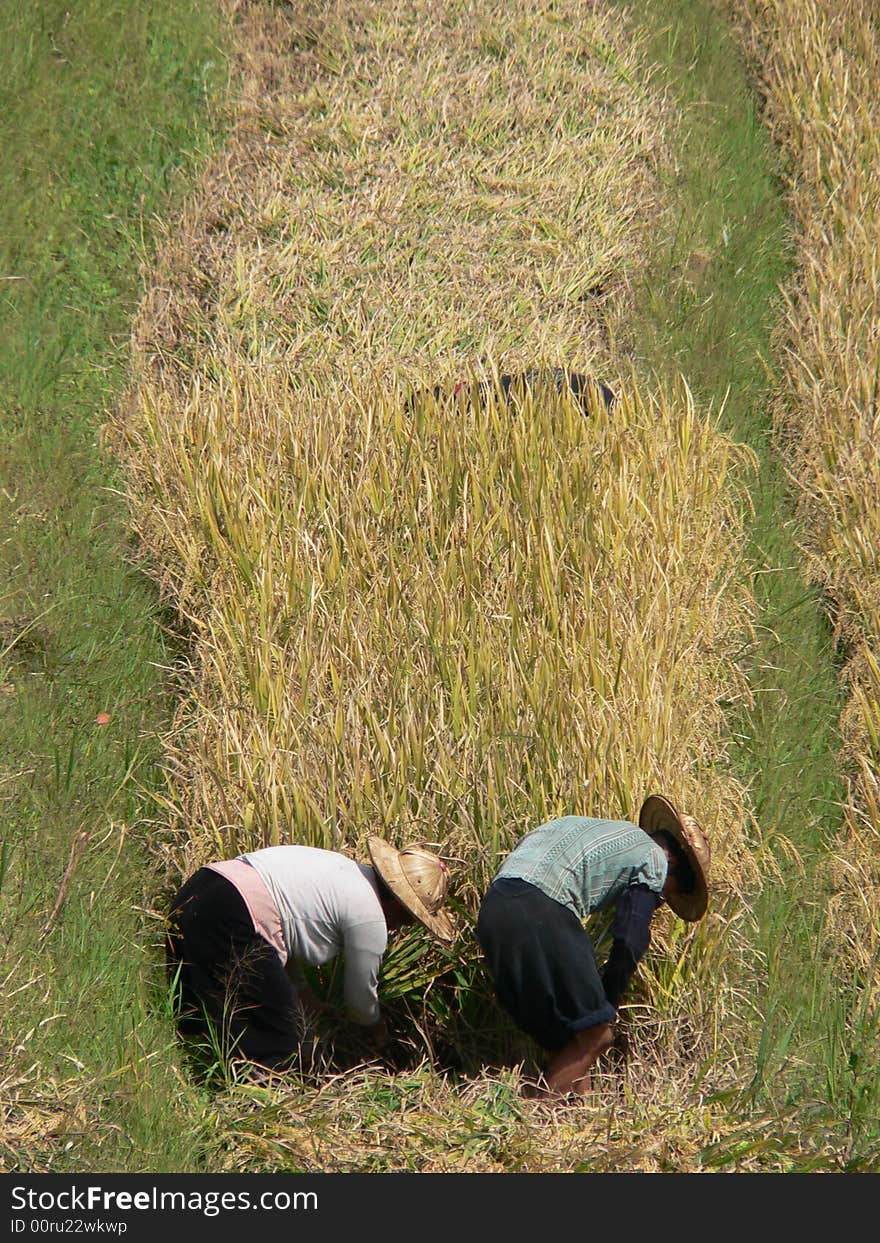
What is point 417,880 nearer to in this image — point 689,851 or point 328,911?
point 328,911

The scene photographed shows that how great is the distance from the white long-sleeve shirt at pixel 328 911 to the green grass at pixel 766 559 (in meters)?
1.00

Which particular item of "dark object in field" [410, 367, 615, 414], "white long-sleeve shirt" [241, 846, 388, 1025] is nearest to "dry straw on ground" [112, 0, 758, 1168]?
"dark object in field" [410, 367, 615, 414]

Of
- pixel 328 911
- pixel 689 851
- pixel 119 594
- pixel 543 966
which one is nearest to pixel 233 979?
pixel 328 911

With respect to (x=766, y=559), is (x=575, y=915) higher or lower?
lower

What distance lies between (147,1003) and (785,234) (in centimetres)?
548

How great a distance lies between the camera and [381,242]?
23.4ft

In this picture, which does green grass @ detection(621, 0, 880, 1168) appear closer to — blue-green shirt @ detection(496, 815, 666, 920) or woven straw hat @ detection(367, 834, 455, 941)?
blue-green shirt @ detection(496, 815, 666, 920)

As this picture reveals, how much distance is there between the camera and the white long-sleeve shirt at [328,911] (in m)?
3.59

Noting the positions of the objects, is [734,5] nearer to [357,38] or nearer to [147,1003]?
[357,38]

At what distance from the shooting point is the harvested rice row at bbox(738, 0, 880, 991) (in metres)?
4.63

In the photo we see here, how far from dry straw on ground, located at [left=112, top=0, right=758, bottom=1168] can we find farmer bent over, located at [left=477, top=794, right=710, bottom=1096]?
9.3 inches

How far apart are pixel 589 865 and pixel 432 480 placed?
2.03m

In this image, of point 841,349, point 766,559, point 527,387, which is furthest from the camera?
point 841,349

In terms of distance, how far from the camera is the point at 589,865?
11.9 ft
